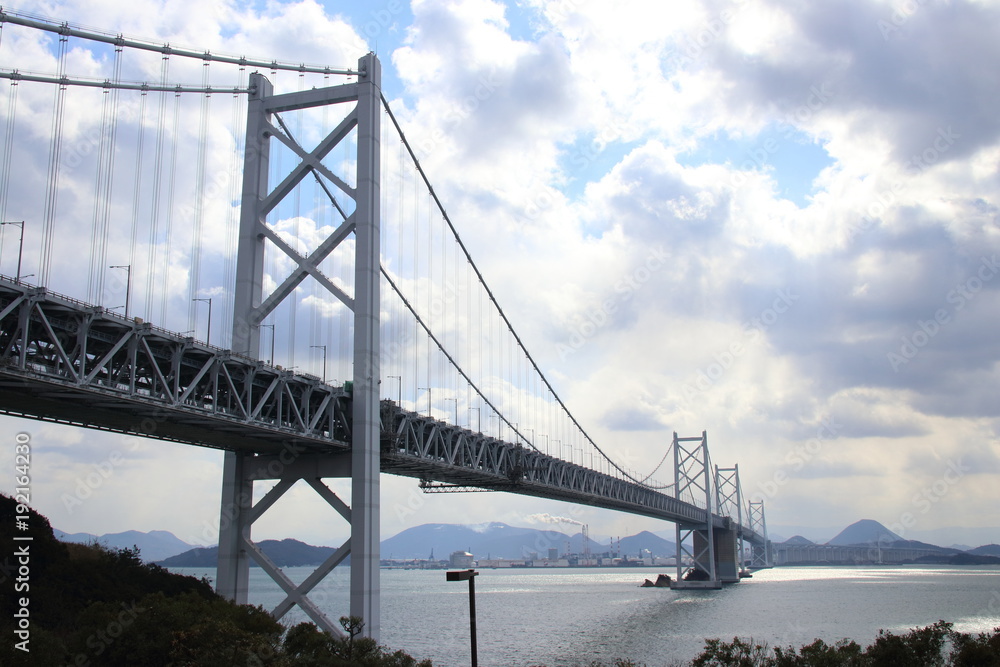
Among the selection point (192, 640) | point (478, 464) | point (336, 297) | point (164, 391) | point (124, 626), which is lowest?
point (192, 640)

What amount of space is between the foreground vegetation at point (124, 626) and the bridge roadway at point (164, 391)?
4.62 meters

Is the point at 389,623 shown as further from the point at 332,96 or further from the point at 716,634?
the point at 332,96

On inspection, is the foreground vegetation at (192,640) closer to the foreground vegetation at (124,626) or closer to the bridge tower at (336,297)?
the foreground vegetation at (124,626)

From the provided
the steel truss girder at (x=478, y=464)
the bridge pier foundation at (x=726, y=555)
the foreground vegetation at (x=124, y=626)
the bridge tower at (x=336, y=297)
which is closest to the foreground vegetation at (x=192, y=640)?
the foreground vegetation at (x=124, y=626)

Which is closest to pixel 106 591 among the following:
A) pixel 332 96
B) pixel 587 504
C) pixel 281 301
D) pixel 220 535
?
pixel 220 535

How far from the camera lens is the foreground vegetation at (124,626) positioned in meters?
18.5

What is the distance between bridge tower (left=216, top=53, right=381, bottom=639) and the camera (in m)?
28.6

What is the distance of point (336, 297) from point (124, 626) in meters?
13.1

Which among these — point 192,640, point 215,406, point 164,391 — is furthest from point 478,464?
point 192,640

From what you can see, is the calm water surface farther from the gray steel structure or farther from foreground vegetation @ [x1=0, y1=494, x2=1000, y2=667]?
foreground vegetation @ [x1=0, y1=494, x2=1000, y2=667]

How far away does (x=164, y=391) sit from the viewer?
72.9ft

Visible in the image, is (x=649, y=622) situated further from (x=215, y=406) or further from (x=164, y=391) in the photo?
(x=164, y=391)

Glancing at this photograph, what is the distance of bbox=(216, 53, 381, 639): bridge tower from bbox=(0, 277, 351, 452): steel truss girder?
0.90 m

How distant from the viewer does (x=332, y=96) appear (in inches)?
1270
